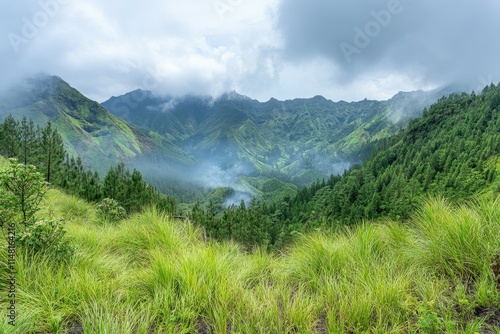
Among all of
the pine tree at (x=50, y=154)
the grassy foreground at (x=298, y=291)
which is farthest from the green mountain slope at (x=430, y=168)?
the grassy foreground at (x=298, y=291)

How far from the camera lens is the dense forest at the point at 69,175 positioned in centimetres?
2497

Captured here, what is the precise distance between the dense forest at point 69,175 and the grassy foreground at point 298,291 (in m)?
12.1

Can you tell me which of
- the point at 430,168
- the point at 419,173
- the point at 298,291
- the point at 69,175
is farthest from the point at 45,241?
the point at 419,173

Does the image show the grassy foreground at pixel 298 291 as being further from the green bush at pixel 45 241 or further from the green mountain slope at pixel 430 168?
the green mountain slope at pixel 430 168

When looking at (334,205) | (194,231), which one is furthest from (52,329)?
(334,205)

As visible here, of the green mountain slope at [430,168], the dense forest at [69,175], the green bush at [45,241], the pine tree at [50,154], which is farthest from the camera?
the green mountain slope at [430,168]

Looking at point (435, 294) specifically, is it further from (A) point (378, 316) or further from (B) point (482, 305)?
(A) point (378, 316)

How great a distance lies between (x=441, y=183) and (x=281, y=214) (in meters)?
73.2

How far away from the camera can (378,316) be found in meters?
3.39

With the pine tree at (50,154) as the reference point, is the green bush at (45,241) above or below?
below

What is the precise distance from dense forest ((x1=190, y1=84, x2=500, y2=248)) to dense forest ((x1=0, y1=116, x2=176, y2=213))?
134 ft

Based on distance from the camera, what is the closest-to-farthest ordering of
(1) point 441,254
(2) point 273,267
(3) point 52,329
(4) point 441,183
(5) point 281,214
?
(3) point 52,329, (1) point 441,254, (2) point 273,267, (4) point 441,183, (5) point 281,214

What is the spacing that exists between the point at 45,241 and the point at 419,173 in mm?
155475

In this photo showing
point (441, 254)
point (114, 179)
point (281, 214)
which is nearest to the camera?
point (441, 254)
